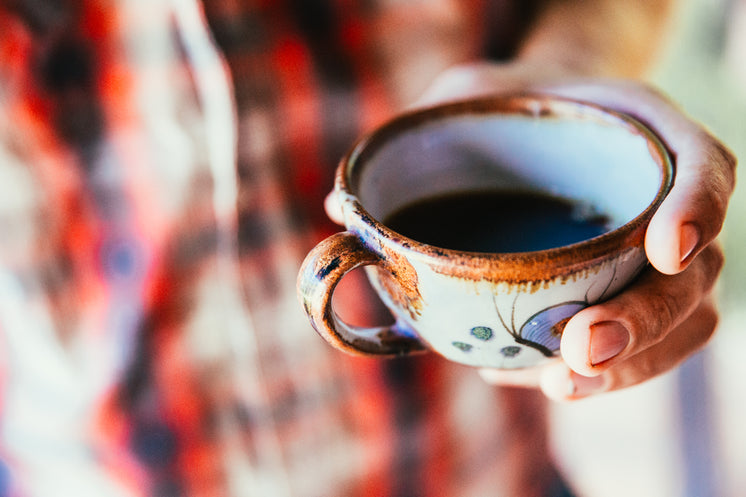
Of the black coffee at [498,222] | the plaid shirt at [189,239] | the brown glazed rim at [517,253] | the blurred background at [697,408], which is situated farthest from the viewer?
the blurred background at [697,408]

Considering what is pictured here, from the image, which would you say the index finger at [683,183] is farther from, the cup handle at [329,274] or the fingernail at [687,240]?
the cup handle at [329,274]

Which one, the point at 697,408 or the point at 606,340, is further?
the point at 697,408

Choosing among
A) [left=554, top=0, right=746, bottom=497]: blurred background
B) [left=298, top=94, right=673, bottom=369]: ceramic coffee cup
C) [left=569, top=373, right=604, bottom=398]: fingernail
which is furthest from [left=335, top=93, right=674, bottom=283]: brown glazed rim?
[left=554, top=0, right=746, bottom=497]: blurred background

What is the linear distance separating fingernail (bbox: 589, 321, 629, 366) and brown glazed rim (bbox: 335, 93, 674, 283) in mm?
58

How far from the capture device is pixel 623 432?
62.8 inches

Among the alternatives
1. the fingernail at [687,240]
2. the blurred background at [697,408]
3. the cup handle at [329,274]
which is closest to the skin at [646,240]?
the fingernail at [687,240]

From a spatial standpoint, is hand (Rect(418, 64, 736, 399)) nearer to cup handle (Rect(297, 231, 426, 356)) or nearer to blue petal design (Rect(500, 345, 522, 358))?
blue petal design (Rect(500, 345, 522, 358))

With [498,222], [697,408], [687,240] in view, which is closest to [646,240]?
[687,240]

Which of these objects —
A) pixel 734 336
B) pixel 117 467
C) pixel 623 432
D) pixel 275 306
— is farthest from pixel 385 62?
pixel 734 336

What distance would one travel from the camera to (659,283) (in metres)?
0.47

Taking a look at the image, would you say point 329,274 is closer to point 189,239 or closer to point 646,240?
point 646,240

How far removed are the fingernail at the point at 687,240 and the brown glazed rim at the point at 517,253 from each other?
23mm

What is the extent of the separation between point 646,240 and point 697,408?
1.41 m

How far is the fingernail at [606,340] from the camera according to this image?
428mm
